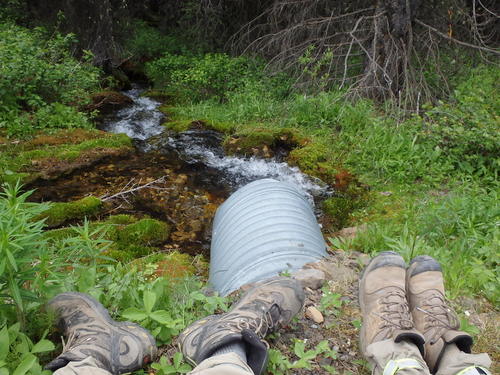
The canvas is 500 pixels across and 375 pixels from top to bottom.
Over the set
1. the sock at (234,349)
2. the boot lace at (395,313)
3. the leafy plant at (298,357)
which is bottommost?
the leafy plant at (298,357)

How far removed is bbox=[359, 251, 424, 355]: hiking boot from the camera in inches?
75.9

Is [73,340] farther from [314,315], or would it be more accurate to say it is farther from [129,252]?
[129,252]

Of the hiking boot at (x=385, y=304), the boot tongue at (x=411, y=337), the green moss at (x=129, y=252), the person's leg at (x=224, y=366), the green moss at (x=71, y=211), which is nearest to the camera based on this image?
the person's leg at (x=224, y=366)

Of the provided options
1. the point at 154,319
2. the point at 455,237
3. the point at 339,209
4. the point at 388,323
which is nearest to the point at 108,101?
the point at 339,209

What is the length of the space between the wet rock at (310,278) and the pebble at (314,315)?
21 centimetres

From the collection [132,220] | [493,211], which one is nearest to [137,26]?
[132,220]

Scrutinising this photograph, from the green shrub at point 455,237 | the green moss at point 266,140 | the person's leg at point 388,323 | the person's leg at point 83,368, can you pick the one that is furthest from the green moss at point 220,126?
the person's leg at point 83,368

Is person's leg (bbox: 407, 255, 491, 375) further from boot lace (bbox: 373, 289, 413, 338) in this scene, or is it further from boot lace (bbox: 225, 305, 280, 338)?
boot lace (bbox: 225, 305, 280, 338)

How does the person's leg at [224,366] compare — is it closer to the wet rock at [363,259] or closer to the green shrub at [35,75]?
the wet rock at [363,259]

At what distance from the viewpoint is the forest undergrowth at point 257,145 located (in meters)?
1.94

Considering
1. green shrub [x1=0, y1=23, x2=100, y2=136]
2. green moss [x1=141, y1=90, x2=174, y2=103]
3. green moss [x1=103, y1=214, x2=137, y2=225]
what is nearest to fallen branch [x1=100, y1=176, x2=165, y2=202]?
green moss [x1=103, y1=214, x2=137, y2=225]

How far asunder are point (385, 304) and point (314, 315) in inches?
15.7

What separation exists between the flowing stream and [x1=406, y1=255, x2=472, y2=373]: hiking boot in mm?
2759

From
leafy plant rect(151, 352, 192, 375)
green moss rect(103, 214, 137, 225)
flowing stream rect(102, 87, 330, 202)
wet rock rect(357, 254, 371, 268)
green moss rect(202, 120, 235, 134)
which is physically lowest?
flowing stream rect(102, 87, 330, 202)
